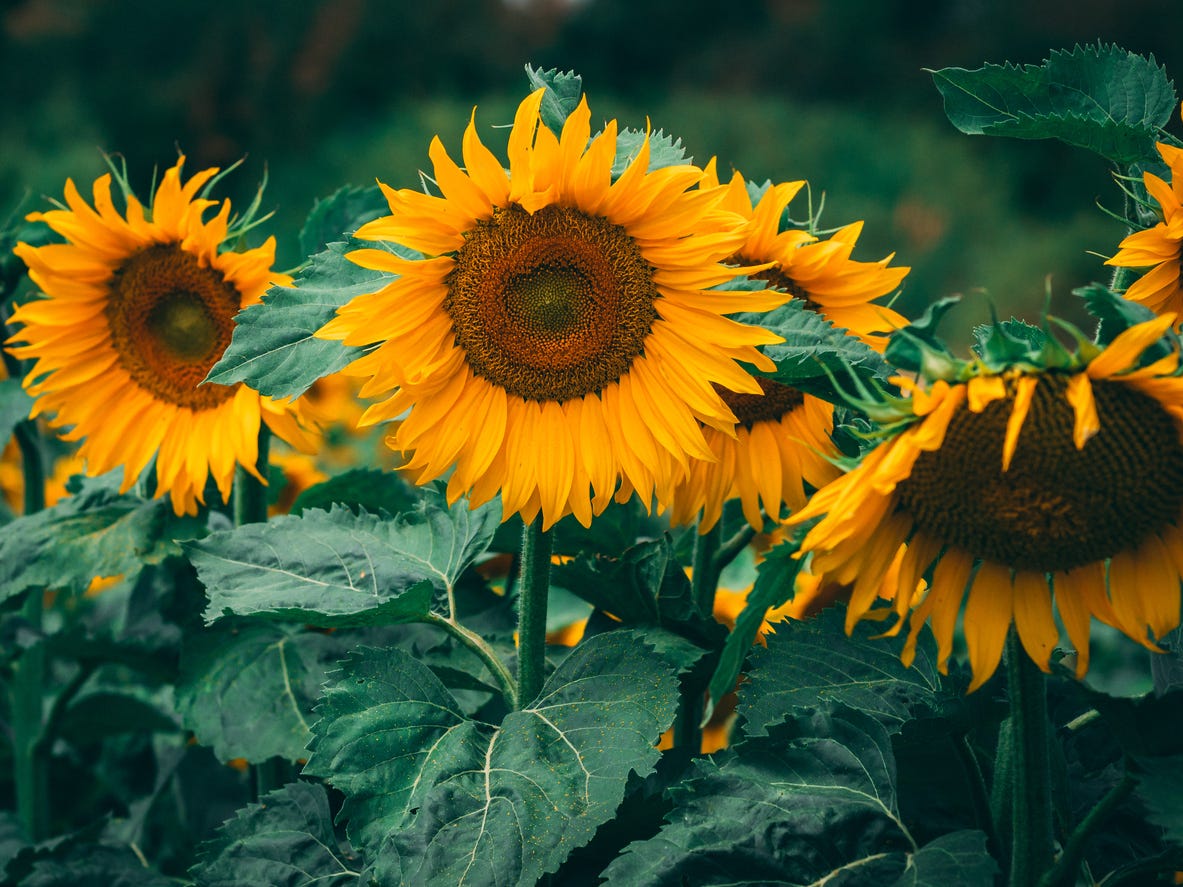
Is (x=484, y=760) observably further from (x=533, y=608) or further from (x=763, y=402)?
(x=763, y=402)

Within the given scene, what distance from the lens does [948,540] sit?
2.52 ft

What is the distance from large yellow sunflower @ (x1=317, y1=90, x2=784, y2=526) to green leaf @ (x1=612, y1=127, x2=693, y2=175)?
0.02 meters

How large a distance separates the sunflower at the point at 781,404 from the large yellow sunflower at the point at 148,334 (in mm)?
435

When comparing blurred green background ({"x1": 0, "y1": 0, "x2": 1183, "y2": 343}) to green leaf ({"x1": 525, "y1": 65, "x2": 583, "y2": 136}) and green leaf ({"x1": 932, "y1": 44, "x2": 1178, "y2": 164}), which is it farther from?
green leaf ({"x1": 525, "y1": 65, "x2": 583, "y2": 136})

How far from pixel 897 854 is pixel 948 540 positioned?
23cm

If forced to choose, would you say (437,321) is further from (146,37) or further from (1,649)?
(146,37)

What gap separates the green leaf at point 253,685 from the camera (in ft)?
3.74

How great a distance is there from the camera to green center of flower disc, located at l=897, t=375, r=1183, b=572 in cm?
71

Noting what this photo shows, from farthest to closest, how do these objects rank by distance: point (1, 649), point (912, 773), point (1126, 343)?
point (1, 649)
point (912, 773)
point (1126, 343)

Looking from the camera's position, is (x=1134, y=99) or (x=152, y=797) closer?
(x=1134, y=99)

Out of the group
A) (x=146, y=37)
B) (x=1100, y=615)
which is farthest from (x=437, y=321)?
(x=146, y=37)

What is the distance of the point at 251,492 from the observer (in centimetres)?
129

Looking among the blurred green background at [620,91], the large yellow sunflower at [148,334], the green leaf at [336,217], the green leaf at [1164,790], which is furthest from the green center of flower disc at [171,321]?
the blurred green background at [620,91]

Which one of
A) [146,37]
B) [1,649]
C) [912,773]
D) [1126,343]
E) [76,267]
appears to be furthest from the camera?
[146,37]
